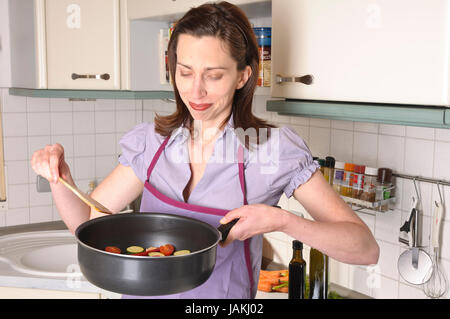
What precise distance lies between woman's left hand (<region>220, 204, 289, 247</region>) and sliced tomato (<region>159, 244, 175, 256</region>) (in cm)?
16

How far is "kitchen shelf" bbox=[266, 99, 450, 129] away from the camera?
1097 mm

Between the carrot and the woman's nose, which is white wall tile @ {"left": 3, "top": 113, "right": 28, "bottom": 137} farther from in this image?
the woman's nose

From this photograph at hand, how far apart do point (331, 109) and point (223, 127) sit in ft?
0.87

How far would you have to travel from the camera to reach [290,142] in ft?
4.06

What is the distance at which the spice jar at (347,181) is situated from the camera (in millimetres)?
1646

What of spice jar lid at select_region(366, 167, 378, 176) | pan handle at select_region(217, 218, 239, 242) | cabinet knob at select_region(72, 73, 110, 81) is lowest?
pan handle at select_region(217, 218, 239, 242)

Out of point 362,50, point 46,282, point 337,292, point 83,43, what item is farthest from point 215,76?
point 83,43

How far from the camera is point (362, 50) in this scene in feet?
4.00

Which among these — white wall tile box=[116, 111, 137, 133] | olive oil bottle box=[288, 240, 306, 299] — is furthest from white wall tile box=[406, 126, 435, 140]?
white wall tile box=[116, 111, 137, 133]

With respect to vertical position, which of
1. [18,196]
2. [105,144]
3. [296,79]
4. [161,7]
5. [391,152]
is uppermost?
[161,7]

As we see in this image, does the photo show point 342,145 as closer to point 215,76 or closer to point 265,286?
point 265,286

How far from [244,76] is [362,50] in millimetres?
270

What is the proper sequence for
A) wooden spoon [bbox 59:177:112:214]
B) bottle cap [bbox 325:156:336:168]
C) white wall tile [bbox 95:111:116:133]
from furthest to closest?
white wall tile [bbox 95:111:116:133], bottle cap [bbox 325:156:336:168], wooden spoon [bbox 59:177:112:214]
